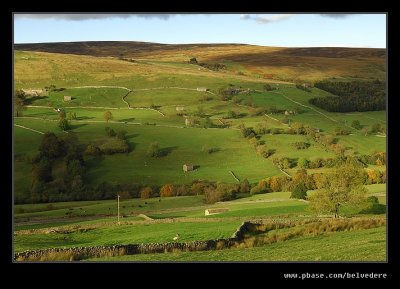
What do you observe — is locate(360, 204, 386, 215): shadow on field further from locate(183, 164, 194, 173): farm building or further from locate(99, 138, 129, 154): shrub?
locate(99, 138, 129, 154): shrub

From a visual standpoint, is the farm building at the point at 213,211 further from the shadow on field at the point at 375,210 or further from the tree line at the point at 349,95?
the tree line at the point at 349,95

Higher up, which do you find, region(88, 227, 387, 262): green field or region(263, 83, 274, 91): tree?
region(263, 83, 274, 91): tree

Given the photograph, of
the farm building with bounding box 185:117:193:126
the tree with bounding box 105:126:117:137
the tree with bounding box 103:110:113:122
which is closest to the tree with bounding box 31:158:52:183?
the tree with bounding box 105:126:117:137

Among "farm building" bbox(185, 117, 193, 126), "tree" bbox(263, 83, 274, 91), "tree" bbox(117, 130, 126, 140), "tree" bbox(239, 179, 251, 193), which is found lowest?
"tree" bbox(239, 179, 251, 193)

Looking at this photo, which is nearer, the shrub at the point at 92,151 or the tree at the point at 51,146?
the tree at the point at 51,146

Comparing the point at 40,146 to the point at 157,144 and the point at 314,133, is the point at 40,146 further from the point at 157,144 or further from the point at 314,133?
the point at 314,133
